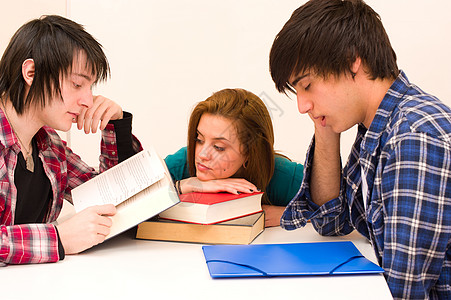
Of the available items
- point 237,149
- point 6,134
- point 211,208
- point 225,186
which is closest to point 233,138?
point 237,149

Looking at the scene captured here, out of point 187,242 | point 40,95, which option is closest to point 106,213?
point 187,242

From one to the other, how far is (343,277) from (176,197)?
0.35 m

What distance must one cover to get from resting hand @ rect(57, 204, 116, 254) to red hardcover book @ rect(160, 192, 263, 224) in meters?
0.15

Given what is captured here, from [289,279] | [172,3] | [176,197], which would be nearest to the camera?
[289,279]

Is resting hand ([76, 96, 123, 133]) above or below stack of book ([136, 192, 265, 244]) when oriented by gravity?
above

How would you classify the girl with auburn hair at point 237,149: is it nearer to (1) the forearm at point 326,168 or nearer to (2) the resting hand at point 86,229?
(1) the forearm at point 326,168

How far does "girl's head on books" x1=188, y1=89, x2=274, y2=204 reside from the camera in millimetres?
1355

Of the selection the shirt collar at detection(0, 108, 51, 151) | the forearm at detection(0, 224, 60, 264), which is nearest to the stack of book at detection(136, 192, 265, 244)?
the forearm at detection(0, 224, 60, 264)

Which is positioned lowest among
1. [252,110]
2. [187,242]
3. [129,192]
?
[187,242]

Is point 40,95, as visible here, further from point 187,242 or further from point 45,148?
point 187,242

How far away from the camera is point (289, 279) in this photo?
34.1 inches

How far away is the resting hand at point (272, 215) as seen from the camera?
1237mm

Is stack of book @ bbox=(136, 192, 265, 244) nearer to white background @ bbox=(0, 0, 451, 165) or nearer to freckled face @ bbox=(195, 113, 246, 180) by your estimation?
freckled face @ bbox=(195, 113, 246, 180)

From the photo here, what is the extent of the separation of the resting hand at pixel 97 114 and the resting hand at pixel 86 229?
284 millimetres
